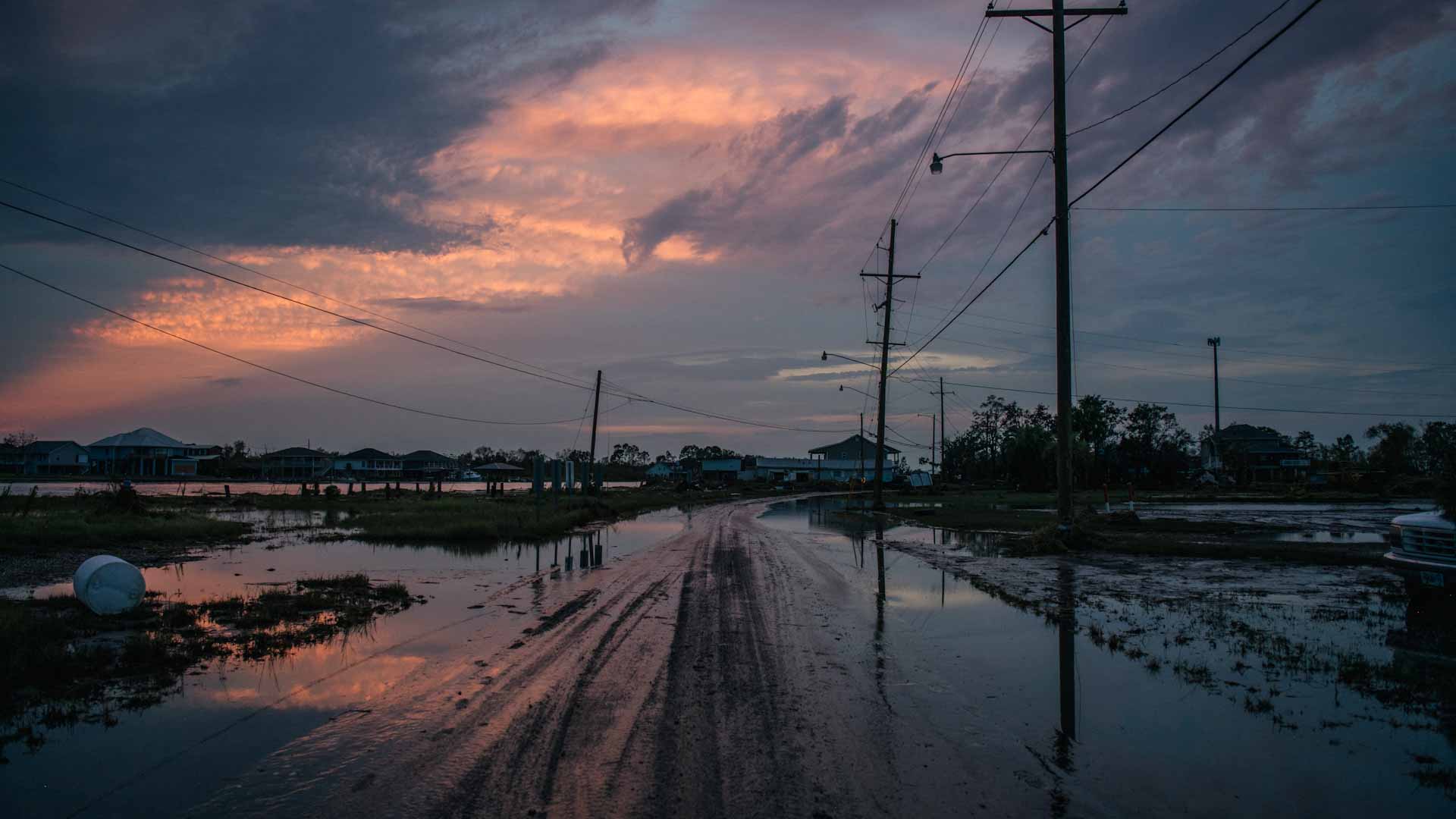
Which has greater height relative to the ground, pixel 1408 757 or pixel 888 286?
pixel 888 286

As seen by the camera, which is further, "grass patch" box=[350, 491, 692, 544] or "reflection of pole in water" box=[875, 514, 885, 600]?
"grass patch" box=[350, 491, 692, 544]

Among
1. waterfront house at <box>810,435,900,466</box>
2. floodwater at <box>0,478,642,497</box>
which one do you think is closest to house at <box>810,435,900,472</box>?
Result: waterfront house at <box>810,435,900,466</box>

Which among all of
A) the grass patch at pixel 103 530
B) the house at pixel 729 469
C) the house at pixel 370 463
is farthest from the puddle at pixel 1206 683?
the house at pixel 370 463

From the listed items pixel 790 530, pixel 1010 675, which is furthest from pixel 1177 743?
pixel 790 530

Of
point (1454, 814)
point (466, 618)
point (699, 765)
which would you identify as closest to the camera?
point (1454, 814)

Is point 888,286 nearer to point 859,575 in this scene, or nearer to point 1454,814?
point 859,575

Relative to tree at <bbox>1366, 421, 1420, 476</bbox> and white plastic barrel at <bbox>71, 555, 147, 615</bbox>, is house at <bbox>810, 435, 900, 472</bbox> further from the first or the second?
white plastic barrel at <bbox>71, 555, 147, 615</bbox>

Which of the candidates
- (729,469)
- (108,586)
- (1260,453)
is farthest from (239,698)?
(1260,453)

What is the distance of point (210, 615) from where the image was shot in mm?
11938

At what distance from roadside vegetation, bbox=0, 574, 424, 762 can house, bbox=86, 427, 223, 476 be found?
135671mm

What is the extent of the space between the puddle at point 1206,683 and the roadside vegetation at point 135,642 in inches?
304

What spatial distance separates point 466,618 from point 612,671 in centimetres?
466

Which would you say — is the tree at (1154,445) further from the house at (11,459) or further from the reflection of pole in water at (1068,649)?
the house at (11,459)

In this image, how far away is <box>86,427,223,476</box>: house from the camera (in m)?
124
